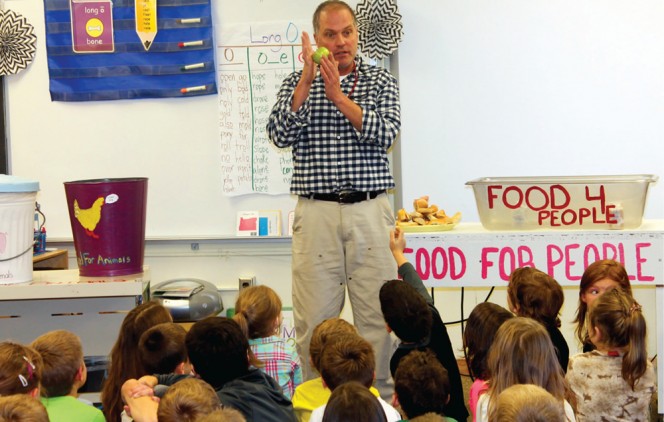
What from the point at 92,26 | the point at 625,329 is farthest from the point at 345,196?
the point at 92,26

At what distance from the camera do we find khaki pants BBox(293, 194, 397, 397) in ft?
10.4

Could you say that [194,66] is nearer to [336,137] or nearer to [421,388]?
[336,137]

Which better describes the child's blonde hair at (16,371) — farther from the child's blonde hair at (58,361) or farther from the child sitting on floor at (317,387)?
the child sitting on floor at (317,387)

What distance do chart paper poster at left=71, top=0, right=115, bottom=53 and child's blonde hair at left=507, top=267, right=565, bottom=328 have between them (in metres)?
2.73

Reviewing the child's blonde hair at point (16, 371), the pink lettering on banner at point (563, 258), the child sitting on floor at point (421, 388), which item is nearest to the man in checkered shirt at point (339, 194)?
the pink lettering on banner at point (563, 258)

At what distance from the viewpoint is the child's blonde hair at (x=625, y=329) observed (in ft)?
8.64

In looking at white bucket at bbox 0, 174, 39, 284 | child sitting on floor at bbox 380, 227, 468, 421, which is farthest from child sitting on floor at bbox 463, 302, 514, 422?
white bucket at bbox 0, 174, 39, 284

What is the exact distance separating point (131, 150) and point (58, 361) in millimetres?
2336

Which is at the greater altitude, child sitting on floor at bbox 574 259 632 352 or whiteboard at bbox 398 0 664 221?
whiteboard at bbox 398 0 664 221

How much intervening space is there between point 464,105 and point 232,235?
141cm

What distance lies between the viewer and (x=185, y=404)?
1897mm

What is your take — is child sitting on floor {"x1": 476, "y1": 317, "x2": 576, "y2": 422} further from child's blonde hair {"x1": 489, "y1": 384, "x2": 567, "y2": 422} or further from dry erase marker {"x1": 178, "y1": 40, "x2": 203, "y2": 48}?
dry erase marker {"x1": 178, "y1": 40, "x2": 203, "y2": 48}

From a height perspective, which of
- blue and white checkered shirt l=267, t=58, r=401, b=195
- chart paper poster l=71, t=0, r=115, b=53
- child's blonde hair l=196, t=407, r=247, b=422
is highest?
A: chart paper poster l=71, t=0, r=115, b=53

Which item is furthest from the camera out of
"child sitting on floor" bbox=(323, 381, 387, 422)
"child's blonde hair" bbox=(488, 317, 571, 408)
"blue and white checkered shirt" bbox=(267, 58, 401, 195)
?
"blue and white checkered shirt" bbox=(267, 58, 401, 195)
